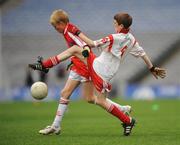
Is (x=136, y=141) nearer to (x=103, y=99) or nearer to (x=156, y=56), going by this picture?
(x=103, y=99)

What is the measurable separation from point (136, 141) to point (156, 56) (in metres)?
25.6

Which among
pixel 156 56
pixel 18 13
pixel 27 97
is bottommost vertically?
pixel 27 97

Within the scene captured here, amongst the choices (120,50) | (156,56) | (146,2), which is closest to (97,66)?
(120,50)

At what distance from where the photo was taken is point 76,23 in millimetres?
35750

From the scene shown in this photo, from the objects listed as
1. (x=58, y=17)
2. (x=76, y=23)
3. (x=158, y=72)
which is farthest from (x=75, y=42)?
(x=76, y=23)

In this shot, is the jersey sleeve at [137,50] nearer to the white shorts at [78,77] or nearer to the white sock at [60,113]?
the white shorts at [78,77]

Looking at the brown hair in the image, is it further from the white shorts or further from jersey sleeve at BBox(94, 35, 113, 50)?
the white shorts

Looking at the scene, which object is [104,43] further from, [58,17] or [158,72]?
[158,72]

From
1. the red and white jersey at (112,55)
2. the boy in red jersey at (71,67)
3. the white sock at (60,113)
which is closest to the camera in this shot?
the red and white jersey at (112,55)

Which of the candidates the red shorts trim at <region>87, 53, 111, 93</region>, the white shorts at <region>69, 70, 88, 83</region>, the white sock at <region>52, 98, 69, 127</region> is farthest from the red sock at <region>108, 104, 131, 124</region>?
the white sock at <region>52, 98, 69, 127</region>

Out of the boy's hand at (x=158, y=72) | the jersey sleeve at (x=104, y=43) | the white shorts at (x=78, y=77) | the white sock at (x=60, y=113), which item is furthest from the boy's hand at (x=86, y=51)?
the boy's hand at (x=158, y=72)

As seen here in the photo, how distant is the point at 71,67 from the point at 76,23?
25435 millimetres

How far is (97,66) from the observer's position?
998 cm

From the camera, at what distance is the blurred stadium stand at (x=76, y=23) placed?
34906 mm
